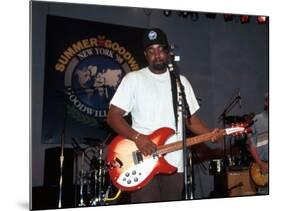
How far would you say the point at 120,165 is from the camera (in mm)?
3461

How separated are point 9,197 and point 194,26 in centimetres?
184

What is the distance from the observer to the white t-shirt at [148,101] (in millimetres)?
3516

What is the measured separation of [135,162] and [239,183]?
0.88 meters

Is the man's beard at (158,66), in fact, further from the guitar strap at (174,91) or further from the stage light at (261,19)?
the stage light at (261,19)

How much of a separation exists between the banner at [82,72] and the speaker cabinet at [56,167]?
0.27ft

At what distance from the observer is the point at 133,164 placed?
137 inches

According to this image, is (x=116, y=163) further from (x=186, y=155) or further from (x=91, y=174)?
(x=186, y=155)

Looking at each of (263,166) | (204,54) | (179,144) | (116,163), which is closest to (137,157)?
(116,163)

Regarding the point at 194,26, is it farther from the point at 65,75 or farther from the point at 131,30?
the point at 65,75

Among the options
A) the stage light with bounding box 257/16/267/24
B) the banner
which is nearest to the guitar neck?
the banner

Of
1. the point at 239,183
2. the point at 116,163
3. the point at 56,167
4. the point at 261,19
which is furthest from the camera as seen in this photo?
the point at 261,19

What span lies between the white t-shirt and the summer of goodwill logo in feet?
0.28

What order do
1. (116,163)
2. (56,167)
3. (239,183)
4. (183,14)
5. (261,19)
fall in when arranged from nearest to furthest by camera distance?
(56,167) < (116,163) < (183,14) < (239,183) < (261,19)

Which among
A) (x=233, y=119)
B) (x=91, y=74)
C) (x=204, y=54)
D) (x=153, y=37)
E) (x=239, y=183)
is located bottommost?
(x=239, y=183)
